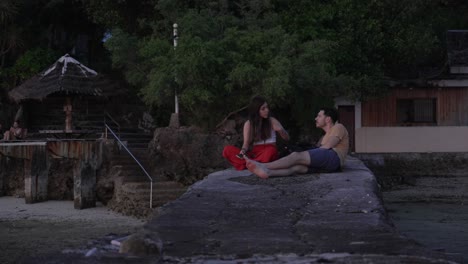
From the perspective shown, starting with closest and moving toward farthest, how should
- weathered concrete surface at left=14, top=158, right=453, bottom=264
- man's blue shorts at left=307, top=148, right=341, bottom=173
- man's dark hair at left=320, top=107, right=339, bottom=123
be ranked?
weathered concrete surface at left=14, top=158, right=453, bottom=264 → man's blue shorts at left=307, top=148, right=341, bottom=173 → man's dark hair at left=320, top=107, right=339, bottom=123

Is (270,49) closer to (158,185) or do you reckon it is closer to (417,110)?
(158,185)

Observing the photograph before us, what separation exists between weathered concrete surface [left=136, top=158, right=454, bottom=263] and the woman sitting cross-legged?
89 cm

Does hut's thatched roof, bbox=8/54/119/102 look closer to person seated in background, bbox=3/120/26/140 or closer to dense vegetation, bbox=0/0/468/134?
person seated in background, bbox=3/120/26/140

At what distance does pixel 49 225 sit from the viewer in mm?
17891

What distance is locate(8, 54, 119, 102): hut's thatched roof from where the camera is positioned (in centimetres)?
2250

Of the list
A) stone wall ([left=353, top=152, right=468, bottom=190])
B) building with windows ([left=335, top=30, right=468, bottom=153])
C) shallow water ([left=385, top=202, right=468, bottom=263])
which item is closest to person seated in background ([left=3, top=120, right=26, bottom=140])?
building with windows ([left=335, top=30, right=468, bottom=153])

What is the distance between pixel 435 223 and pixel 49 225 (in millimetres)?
9515

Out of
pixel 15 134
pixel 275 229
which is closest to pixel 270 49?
pixel 15 134

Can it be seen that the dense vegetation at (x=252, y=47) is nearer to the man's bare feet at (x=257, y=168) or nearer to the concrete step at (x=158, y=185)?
the concrete step at (x=158, y=185)

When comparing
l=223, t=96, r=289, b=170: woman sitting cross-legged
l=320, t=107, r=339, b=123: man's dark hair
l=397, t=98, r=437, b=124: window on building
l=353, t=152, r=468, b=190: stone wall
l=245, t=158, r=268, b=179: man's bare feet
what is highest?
l=397, t=98, r=437, b=124: window on building

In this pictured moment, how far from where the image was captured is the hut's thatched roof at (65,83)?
22.5m

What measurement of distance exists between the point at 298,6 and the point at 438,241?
11.8 m

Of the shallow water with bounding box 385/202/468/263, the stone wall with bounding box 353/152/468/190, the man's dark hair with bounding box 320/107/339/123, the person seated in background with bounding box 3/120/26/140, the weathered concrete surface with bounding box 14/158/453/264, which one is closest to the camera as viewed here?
the weathered concrete surface with bounding box 14/158/453/264

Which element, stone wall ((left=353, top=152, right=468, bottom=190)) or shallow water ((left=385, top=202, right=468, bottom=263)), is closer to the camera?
shallow water ((left=385, top=202, right=468, bottom=263))
